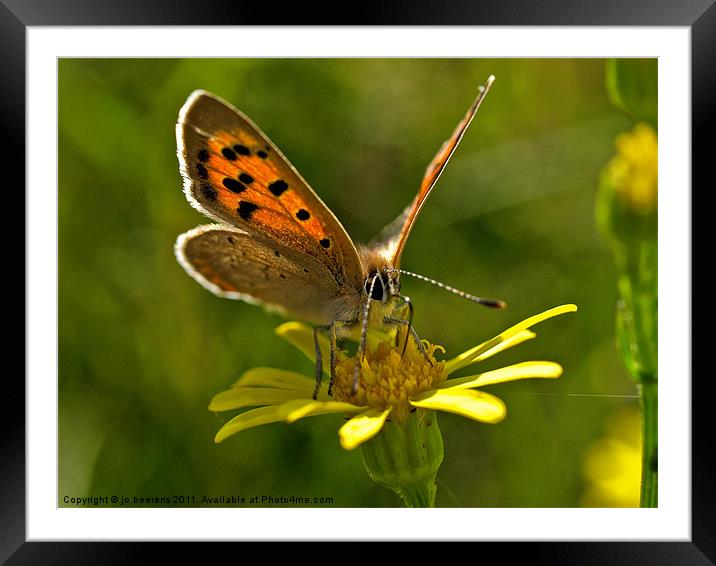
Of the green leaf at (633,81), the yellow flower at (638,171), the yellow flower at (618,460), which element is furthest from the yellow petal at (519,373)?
the yellow flower at (618,460)

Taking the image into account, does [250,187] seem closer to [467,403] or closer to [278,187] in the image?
[278,187]

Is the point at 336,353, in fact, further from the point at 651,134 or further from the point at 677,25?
the point at 677,25

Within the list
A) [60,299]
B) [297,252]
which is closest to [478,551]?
[297,252]

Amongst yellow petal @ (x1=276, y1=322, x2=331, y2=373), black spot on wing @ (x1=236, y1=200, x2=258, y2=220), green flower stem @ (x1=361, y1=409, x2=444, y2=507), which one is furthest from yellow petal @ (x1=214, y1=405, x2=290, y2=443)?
black spot on wing @ (x1=236, y1=200, x2=258, y2=220)

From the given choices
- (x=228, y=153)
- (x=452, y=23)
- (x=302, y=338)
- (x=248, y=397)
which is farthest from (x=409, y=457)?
(x=452, y=23)

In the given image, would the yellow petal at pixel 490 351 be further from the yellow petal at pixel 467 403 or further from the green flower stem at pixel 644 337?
the green flower stem at pixel 644 337

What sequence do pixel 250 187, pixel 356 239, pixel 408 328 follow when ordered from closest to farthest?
pixel 250 187, pixel 408 328, pixel 356 239

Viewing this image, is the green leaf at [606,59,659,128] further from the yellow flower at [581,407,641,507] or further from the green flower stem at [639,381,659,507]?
the yellow flower at [581,407,641,507]
